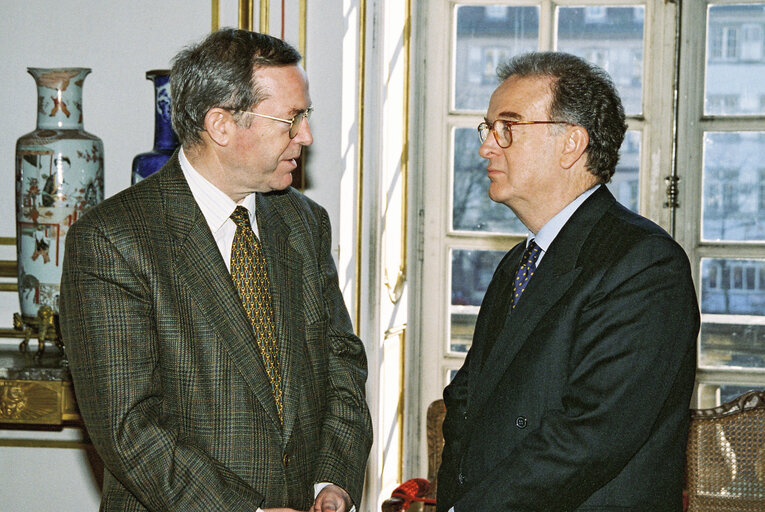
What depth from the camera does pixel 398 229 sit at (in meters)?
3.88

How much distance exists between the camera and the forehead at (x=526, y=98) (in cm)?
185

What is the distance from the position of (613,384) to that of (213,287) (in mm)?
820

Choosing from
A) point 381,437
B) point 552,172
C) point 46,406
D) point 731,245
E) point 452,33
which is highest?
point 452,33

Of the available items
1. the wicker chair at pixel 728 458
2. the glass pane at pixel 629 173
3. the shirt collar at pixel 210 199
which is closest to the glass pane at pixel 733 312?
the glass pane at pixel 629 173

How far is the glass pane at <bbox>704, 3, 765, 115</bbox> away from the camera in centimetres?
372

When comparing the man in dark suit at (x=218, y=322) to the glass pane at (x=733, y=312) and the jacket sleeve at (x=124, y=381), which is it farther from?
the glass pane at (x=733, y=312)

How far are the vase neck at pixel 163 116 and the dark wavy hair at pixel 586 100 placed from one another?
1.42 metres

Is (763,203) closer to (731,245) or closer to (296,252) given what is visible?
(731,245)

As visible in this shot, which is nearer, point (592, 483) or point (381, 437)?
point (592, 483)

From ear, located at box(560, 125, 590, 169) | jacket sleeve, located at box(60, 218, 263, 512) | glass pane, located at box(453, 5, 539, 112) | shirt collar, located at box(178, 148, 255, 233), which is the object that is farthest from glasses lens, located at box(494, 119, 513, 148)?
glass pane, located at box(453, 5, 539, 112)

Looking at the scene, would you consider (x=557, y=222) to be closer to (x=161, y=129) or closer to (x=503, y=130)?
(x=503, y=130)

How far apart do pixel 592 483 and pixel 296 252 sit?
2.70 feet

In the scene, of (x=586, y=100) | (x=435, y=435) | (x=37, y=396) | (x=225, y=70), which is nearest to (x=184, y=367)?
(x=225, y=70)

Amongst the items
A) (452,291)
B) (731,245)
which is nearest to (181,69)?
(452,291)
